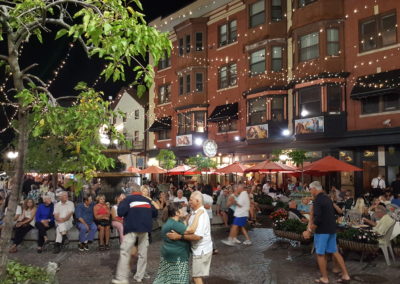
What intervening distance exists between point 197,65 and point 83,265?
80.8 ft

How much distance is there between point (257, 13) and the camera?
27.3 m

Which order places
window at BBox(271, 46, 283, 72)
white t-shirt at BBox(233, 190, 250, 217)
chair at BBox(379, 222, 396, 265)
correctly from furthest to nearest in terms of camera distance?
window at BBox(271, 46, 283, 72)
white t-shirt at BBox(233, 190, 250, 217)
chair at BBox(379, 222, 396, 265)

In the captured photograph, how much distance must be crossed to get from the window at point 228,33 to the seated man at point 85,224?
2140cm

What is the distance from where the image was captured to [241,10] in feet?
96.0

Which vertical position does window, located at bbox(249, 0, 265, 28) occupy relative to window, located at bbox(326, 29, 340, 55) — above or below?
above

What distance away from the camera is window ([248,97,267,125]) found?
26.3m

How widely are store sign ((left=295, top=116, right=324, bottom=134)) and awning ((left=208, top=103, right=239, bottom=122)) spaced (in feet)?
19.7

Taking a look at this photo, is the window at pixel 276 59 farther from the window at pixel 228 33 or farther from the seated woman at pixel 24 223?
the seated woman at pixel 24 223

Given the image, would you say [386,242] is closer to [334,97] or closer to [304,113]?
[334,97]

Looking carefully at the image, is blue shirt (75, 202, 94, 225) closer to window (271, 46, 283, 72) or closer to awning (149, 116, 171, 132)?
window (271, 46, 283, 72)

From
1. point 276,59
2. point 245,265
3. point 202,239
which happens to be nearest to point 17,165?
point 202,239

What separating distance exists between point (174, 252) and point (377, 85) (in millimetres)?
17131

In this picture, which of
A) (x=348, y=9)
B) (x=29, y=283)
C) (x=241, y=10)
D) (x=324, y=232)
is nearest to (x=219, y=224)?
(x=324, y=232)

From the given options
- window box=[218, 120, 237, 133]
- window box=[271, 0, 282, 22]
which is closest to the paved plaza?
window box=[218, 120, 237, 133]
